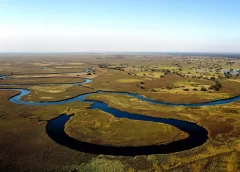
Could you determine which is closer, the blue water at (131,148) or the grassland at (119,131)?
the blue water at (131,148)

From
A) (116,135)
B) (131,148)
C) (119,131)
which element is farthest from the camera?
(119,131)

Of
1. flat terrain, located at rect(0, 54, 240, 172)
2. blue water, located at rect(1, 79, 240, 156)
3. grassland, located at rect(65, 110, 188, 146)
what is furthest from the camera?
grassland, located at rect(65, 110, 188, 146)

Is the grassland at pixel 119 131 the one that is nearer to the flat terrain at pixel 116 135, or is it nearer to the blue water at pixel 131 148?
the flat terrain at pixel 116 135

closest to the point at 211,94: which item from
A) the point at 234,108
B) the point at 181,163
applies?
the point at 234,108

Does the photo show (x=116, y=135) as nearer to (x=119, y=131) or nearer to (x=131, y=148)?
(x=119, y=131)

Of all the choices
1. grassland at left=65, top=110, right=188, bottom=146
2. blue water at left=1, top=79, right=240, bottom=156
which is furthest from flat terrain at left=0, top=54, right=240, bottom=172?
blue water at left=1, top=79, right=240, bottom=156

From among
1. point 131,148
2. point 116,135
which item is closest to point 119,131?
point 116,135

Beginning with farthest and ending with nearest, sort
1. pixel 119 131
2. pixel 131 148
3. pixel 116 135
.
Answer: pixel 119 131, pixel 116 135, pixel 131 148

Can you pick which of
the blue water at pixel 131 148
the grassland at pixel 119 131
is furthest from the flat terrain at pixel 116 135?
the blue water at pixel 131 148

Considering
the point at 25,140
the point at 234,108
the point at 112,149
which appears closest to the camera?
the point at 112,149

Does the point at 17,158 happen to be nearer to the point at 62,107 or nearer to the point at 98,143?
the point at 98,143

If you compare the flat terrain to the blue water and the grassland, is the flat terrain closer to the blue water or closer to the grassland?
the grassland
